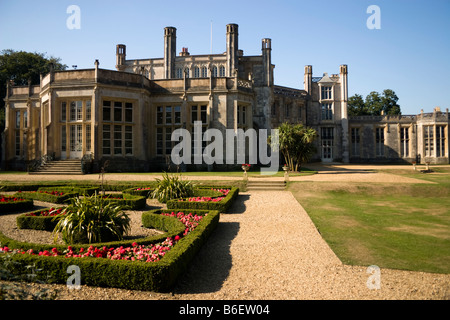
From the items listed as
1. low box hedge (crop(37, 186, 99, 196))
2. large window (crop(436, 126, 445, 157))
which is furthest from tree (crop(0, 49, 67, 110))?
large window (crop(436, 126, 445, 157))

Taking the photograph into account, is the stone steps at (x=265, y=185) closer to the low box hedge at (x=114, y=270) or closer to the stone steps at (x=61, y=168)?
the low box hedge at (x=114, y=270)

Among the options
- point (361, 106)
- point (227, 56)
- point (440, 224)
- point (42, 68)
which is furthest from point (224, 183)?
point (361, 106)

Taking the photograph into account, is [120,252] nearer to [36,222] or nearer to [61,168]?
[36,222]

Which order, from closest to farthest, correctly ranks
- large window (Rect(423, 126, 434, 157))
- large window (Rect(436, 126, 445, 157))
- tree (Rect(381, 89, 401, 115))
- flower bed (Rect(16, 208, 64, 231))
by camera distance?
flower bed (Rect(16, 208, 64, 231)) < large window (Rect(436, 126, 445, 157)) < large window (Rect(423, 126, 434, 157)) < tree (Rect(381, 89, 401, 115))

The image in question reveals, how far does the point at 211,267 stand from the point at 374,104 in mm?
63414

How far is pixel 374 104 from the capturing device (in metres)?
60.7

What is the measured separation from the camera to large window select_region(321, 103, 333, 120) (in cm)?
4839

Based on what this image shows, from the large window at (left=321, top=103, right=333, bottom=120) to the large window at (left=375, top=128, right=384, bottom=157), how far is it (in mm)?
8133

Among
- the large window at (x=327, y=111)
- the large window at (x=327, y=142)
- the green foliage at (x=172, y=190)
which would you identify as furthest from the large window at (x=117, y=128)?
the large window at (x=327, y=111)

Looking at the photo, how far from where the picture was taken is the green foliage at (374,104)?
60.2m

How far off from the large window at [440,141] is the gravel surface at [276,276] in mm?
47933

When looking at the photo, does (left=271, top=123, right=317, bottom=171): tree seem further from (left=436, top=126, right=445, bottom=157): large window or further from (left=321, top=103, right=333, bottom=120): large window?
(left=436, top=126, right=445, bottom=157): large window
